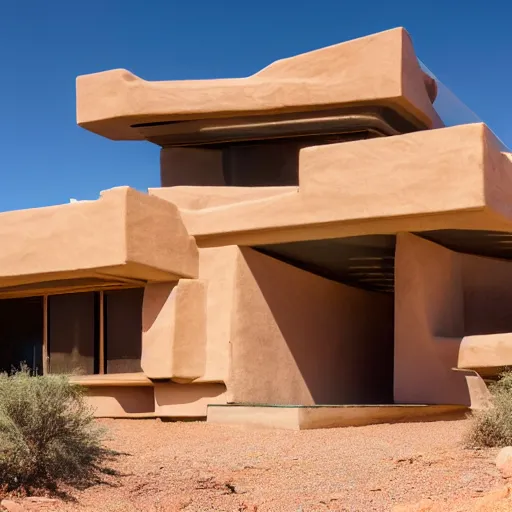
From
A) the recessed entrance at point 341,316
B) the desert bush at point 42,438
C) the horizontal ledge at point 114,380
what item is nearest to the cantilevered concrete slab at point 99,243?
the horizontal ledge at point 114,380

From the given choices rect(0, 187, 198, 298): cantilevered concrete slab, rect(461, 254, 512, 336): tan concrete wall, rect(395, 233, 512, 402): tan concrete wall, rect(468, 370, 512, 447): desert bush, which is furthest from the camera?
rect(461, 254, 512, 336): tan concrete wall

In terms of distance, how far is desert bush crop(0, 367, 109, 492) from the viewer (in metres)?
7.93

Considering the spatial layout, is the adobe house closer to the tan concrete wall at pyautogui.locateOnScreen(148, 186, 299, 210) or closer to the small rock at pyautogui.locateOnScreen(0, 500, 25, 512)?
the tan concrete wall at pyautogui.locateOnScreen(148, 186, 299, 210)

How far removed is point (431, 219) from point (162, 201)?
Result: 14.4 feet

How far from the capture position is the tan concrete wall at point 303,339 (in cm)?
1441

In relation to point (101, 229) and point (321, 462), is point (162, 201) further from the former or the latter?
point (321, 462)

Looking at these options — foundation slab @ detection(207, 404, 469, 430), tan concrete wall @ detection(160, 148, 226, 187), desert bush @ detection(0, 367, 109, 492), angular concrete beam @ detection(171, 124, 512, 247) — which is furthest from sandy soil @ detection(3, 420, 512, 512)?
tan concrete wall @ detection(160, 148, 226, 187)

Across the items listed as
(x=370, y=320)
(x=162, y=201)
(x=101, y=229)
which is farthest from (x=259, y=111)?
(x=370, y=320)

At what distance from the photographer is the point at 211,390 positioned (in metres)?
14.1

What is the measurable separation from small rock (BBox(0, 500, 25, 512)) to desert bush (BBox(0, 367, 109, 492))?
0.73 meters

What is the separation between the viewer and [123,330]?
15195 mm

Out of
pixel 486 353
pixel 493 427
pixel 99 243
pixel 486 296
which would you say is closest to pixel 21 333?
pixel 99 243

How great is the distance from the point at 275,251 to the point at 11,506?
8936mm

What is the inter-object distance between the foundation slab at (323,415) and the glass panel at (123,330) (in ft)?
6.78
